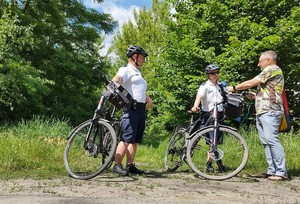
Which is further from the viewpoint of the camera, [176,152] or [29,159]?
[176,152]

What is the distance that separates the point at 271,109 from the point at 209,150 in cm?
104

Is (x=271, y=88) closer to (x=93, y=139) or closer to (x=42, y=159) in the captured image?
(x=93, y=139)

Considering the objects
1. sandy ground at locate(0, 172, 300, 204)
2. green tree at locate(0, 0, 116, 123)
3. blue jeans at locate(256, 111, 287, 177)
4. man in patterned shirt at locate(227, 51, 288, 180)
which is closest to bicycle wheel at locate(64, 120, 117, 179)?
sandy ground at locate(0, 172, 300, 204)

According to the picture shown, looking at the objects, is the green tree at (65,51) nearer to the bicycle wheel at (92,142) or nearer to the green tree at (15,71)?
the green tree at (15,71)

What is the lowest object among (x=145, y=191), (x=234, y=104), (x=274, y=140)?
(x=145, y=191)

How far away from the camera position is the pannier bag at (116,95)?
4988mm

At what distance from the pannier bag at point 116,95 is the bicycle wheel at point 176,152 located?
1.64 meters

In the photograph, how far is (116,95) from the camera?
5.00 meters

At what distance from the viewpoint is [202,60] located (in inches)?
524

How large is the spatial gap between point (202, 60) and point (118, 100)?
8704 millimetres

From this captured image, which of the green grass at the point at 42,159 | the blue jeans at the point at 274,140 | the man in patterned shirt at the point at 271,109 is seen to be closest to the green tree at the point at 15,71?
the green grass at the point at 42,159

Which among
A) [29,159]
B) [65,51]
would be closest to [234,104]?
[29,159]

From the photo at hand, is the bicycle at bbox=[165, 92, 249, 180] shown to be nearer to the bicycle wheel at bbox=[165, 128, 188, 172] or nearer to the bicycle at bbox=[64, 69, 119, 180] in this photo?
the bicycle wheel at bbox=[165, 128, 188, 172]

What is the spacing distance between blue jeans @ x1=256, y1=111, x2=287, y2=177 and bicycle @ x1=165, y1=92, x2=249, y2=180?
406mm
